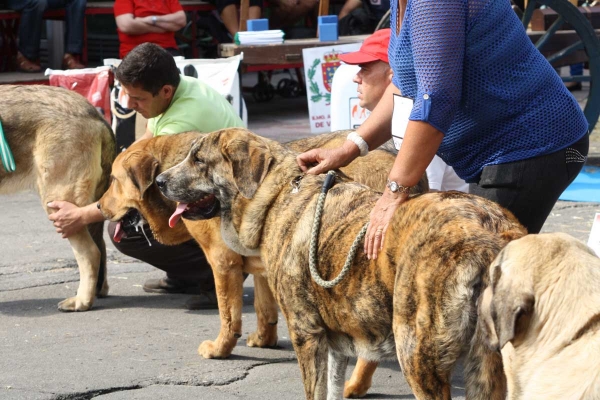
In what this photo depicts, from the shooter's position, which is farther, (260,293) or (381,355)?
(260,293)

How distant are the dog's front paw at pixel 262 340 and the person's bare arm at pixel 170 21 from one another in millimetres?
6515

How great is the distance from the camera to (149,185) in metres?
5.28

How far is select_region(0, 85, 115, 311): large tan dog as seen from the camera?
233 inches

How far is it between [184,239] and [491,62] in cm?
253

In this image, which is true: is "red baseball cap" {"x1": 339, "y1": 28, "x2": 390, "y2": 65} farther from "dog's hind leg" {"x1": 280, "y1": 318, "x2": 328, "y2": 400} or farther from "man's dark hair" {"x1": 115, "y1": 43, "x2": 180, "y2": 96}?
"dog's hind leg" {"x1": 280, "y1": 318, "x2": 328, "y2": 400}

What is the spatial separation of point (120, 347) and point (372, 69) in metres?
2.20

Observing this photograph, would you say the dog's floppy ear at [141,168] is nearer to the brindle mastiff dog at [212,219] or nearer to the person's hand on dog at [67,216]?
the brindle mastiff dog at [212,219]

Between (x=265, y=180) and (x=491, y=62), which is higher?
(x=491, y=62)

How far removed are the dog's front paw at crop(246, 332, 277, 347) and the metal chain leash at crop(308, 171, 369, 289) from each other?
1.74m

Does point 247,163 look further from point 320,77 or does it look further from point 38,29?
point 38,29

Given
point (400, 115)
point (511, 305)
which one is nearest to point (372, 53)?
point (400, 115)

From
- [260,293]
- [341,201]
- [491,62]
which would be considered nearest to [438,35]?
[491,62]

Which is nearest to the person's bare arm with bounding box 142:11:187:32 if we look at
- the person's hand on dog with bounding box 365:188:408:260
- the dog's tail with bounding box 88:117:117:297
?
the dog's tail with bounding box 88:117:117:297

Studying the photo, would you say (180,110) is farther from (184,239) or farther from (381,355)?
(381,355)
